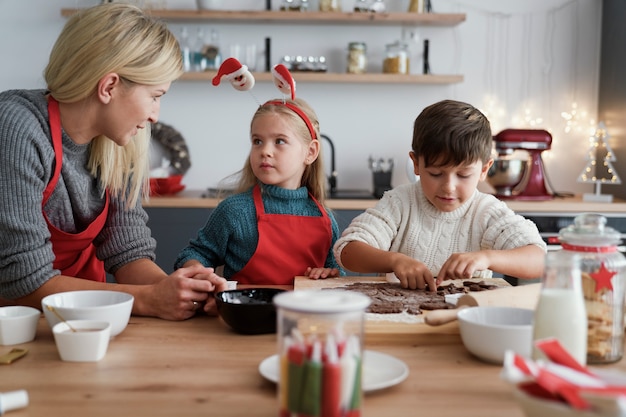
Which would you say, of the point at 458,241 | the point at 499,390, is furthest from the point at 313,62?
the point at 499,390

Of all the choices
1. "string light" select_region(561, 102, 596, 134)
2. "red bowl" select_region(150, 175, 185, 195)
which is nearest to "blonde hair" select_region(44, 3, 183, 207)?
"red bowl" select_region(150, 175, 185, 195)

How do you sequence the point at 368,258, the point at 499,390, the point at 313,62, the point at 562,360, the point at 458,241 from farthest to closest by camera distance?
the point at 313,62, the point at 458,241, the point at 368,258, the point at 499,390, the point at 562,360

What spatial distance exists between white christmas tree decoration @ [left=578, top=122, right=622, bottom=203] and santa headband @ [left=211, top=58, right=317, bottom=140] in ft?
6.51

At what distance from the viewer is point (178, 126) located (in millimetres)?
3992

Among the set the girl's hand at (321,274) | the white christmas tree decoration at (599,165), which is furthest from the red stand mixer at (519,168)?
the girl's hand at (321,274)

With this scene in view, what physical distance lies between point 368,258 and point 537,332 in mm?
784

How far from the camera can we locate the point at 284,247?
2018 millimetres

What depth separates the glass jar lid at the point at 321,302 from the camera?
2.42 ft

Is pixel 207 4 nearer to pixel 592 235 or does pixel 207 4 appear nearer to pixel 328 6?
pixel 328 6

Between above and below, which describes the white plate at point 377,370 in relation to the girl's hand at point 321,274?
below

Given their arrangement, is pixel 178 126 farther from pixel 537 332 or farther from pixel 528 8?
pixel 537 332

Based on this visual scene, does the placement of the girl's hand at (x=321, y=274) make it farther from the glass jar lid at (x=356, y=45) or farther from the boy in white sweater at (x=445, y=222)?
the glass jar lid at (x=356, y=45)

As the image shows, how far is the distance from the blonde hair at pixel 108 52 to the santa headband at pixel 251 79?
17 centimetres

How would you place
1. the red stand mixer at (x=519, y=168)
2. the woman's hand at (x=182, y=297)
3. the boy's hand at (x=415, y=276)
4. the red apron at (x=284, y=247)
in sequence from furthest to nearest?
the red stand mixer at (x=519, y=168) → the red apron at (x=284, y=247) → the boy's hand at (x=415, y=276) → the woman's hand at (x=182, y=297)
